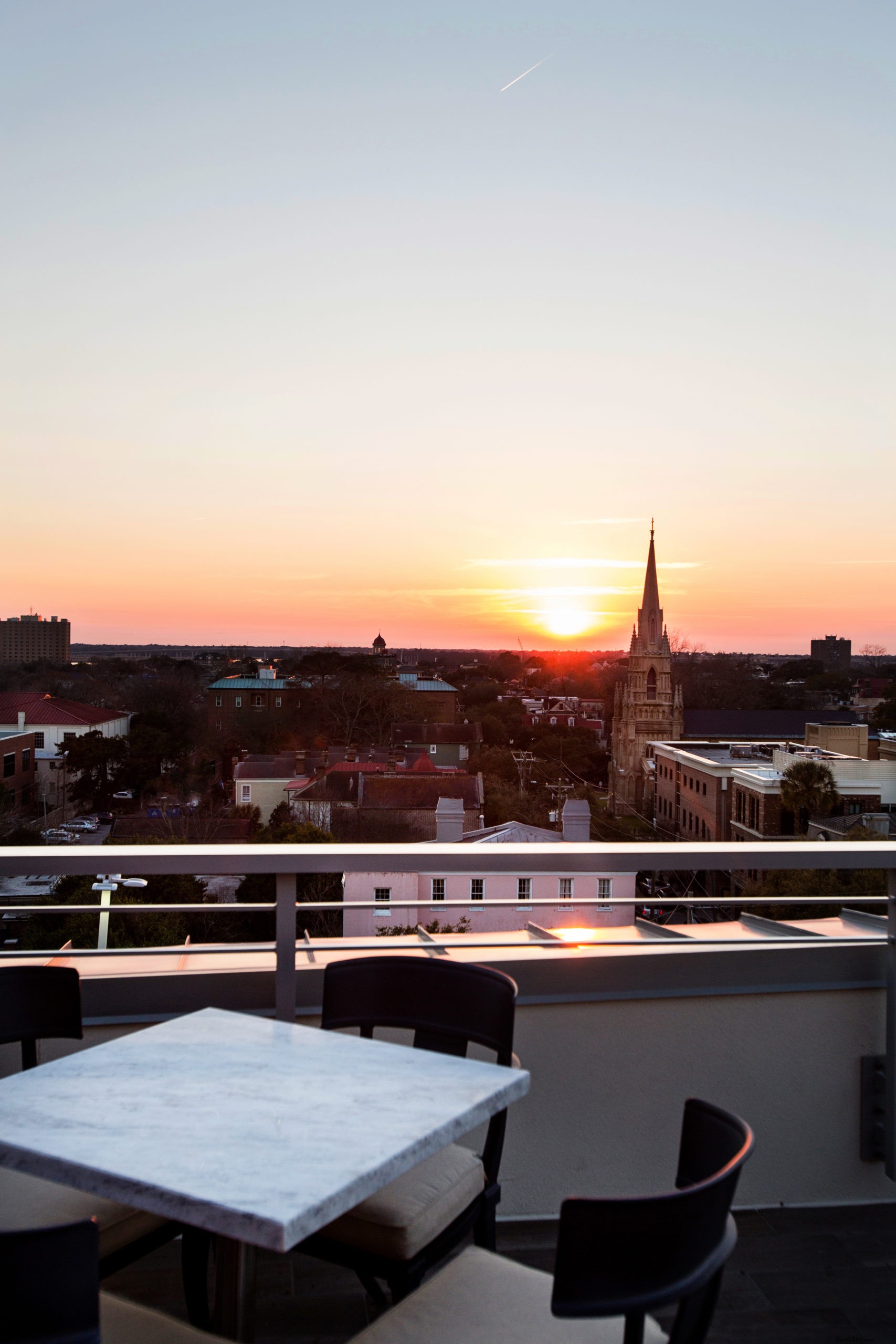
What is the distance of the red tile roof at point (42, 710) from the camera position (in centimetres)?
3250

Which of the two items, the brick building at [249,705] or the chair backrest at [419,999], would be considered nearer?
the chair backrest at [419,999]

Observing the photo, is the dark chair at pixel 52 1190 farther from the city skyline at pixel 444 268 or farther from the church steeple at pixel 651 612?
the church steeple at pixel 651 612

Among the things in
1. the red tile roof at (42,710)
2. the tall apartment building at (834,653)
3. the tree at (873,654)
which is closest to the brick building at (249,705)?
the red tile roof at (42,710)

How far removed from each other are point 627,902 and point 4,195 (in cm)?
1310

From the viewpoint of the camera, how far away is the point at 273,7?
27.7ft

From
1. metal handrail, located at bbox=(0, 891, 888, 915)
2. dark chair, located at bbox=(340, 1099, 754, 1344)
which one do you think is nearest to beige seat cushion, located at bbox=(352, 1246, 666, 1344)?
dark chair, located at bbox=(340, 1099, 754, 1344)

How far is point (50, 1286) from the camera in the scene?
1011 mm

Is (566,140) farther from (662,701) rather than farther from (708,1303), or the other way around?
(662,701)

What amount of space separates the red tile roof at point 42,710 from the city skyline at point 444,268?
662 cm

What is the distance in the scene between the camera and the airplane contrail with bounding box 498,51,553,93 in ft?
33.1

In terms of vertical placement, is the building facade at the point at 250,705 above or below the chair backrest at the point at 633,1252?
below

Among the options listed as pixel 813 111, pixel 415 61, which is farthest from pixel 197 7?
pixel 813 111

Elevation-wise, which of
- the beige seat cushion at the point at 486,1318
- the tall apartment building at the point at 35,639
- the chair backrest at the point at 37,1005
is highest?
the tall apartment building at the point at 35,639

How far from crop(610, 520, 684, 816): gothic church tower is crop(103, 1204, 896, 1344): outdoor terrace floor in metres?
45.5
